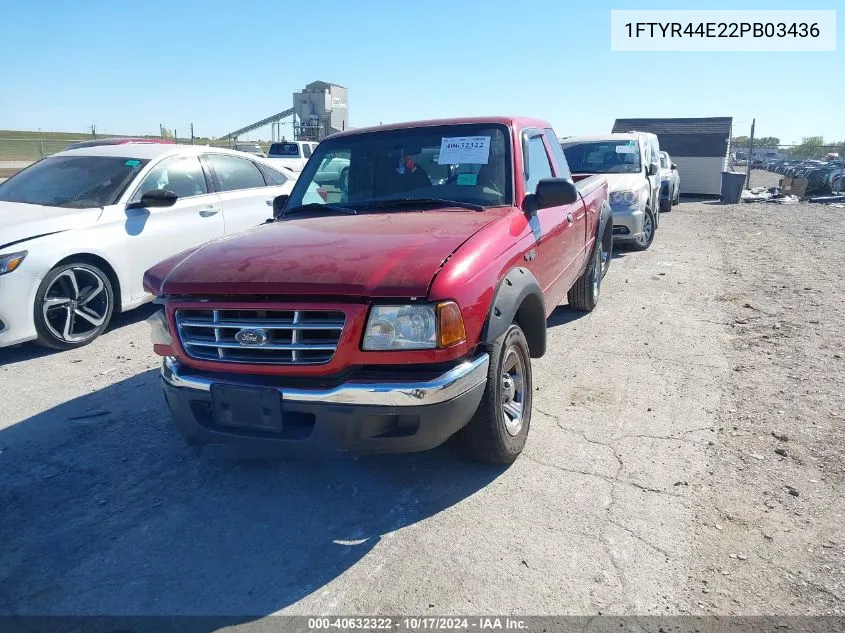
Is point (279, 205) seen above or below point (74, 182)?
below

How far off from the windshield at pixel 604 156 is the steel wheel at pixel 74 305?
7.67 metres

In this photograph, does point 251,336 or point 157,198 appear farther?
point 157,198

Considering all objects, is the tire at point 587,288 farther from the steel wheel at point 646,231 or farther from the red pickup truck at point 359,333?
the steel wheel at point 646,231

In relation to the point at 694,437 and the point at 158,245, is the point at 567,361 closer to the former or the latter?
the point at 694,437

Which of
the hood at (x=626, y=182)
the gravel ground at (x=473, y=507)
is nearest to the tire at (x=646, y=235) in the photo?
the hood at (x=626, y=182)

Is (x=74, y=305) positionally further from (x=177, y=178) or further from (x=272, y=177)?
(x=272, y=177)

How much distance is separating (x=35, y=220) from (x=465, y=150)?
12.6 ft

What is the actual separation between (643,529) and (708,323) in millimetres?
3887

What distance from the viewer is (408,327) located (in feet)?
9.09

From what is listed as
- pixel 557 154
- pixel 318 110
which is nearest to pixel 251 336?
pixel 557 154

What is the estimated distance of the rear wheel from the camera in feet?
34.1

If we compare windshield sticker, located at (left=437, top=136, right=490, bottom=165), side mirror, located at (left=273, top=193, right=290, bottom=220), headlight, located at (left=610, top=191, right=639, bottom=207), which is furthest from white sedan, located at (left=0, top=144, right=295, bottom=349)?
headlight, located at (left=610, top=191, right=639, bottom=207)

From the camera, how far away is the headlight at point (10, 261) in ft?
16.6

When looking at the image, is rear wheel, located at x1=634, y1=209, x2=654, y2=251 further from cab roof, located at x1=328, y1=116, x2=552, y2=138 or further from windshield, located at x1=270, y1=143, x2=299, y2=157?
windshield, located at x1=270, y1=143, x2=299, y2=157
